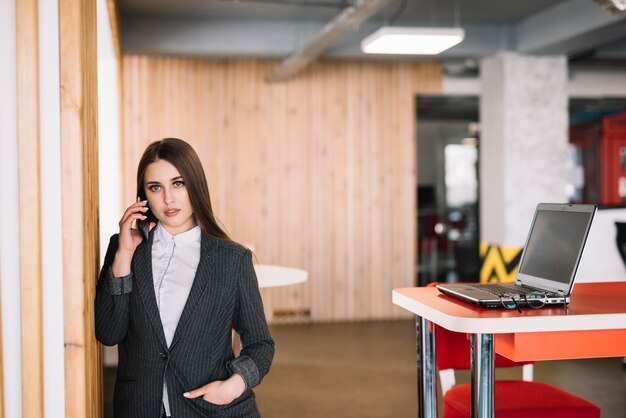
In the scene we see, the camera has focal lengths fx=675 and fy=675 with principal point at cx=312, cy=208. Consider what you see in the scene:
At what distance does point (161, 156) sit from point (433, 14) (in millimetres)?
5199

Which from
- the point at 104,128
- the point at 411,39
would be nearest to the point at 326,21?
the point at 411,39

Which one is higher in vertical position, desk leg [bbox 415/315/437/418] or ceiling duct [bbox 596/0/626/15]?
ceiling duct [bbox 596/0/626/15]

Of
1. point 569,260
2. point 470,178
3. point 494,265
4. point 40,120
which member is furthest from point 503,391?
point 470,178

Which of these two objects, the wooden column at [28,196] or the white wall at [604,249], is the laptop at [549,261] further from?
the white wall at [604,249]

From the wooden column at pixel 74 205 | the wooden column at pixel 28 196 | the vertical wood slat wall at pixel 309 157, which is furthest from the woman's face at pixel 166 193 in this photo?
the vertical wood slat wall at pixel 309 157

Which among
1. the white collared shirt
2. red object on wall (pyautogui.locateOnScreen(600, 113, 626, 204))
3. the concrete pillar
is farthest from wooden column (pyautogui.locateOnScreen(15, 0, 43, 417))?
red object on wall (pyautogui.locateOnScreen(600, 113, 626, 204))

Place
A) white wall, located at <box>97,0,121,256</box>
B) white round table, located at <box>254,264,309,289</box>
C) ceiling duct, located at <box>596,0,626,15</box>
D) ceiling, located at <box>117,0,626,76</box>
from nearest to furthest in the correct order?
1. white wall, located at <box>97,0,121,256</box>
2. white round table, located at <box>254,264,309,289</box>
3. ceiling duct, located at <box>596,0,626,15</box>
4. ceiling, located at <box>117,0,626,76</box>

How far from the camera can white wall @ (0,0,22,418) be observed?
6.22ft

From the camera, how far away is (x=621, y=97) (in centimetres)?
897

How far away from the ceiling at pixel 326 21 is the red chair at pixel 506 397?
154 inches

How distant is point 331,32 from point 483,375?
3.80 m

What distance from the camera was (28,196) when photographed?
1.87 meters

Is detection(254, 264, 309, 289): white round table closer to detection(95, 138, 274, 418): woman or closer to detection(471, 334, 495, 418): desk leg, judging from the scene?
detection(95, 138, 274, 418): woman

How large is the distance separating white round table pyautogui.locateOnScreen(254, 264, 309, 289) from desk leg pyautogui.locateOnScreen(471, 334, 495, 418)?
1.61 meters
